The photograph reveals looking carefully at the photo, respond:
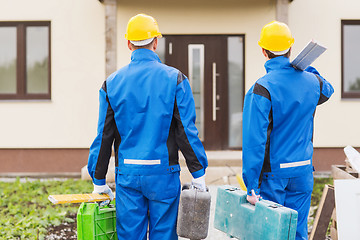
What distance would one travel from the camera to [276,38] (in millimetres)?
3092

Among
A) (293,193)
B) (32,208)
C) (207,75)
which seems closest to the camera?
(293,193)

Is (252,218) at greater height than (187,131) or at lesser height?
lesser

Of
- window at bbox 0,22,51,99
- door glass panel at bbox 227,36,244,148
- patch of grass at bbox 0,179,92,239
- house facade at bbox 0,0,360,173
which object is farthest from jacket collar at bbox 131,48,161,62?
window at bbox 0,22,51,99

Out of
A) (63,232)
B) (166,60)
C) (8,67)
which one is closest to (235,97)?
(166,60)

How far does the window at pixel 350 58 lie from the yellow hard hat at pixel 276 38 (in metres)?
6.34

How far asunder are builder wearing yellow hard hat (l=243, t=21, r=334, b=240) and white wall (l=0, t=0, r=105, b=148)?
240 inches

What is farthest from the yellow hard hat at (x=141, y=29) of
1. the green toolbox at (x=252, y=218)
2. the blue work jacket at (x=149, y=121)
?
the green toolbox at (x=252, y=218)

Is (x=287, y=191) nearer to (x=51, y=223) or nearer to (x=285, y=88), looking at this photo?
(x=285, y=88)

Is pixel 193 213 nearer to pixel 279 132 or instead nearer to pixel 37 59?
pixel 279 132

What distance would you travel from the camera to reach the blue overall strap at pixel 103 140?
115 inches

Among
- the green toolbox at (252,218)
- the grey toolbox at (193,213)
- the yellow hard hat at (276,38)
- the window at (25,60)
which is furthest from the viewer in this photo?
the window at (25,60)

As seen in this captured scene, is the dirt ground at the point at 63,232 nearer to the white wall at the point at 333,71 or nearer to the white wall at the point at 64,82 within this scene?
the white wall at the point at 64,82

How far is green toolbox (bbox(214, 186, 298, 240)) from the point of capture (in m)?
2.52

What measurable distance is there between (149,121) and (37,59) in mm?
6829
